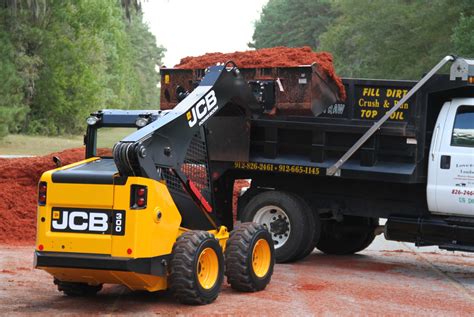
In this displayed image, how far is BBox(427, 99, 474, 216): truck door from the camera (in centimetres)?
1145

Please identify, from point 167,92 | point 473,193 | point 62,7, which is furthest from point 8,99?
point 473,193

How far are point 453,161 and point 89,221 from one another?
17.2 feet

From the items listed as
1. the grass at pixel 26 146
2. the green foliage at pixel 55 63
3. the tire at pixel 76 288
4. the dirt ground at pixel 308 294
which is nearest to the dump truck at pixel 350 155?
the dirt ground at pixel 308 294

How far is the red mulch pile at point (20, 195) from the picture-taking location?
14.0 meters

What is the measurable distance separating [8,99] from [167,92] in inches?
1349

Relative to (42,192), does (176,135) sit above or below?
above

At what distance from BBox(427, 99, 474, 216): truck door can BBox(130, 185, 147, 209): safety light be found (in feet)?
15.5

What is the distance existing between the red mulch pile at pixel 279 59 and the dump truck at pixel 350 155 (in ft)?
0.37

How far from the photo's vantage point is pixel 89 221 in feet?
28.0

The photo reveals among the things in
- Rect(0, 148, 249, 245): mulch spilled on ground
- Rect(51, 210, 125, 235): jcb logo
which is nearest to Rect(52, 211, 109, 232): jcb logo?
Rect(51, 210, 125, 235): jcb logo

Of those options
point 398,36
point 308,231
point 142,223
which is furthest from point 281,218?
point 398,36

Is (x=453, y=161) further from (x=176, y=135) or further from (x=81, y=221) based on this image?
(x=81, y=221)

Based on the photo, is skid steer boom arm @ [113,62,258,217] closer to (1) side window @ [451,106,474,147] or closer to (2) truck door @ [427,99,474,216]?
(2) truck door @ [427,99,474,216]

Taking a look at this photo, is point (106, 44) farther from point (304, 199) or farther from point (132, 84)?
point (304, 199)
